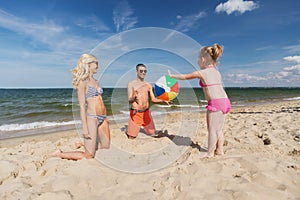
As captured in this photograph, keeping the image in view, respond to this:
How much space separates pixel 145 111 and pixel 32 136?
4.61 meters

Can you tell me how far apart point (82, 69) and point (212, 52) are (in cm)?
216

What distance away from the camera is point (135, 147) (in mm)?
4398

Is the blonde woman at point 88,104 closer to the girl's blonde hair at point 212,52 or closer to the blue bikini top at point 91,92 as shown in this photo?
the blue bikini top at point 91,92

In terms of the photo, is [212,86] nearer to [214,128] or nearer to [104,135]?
[214,128]

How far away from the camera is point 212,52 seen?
333 centimetres

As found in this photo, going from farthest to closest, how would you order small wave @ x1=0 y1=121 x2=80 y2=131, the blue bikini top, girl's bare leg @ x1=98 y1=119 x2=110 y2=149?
small wave @ x1=0 y1=121 x2=80 y2=131, girl's bare leg @ x1=98 y1=119 x2=110 y2=149, the blue bikini top

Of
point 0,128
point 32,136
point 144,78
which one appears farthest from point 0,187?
point 0,128

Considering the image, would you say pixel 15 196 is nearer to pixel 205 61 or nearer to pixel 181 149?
pixel 181 149

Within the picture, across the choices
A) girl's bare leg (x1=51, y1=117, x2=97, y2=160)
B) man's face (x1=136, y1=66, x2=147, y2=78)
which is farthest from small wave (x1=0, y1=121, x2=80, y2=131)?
girl's bare leg (x1=51, y1=117, x2=97, y2=160)

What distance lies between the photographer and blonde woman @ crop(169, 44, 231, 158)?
3.32 m

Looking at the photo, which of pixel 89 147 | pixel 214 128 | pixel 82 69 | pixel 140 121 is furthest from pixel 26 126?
pixel 214 128

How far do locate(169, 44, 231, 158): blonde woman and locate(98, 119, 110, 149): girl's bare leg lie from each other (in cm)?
157

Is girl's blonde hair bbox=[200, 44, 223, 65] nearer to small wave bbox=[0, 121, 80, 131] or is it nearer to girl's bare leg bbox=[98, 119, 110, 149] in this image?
girl's bare leg bbox=[98, 119, 110, 149]

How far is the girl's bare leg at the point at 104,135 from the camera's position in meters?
3.86
